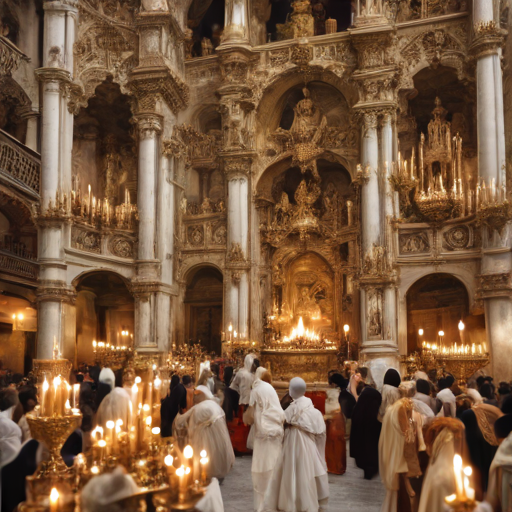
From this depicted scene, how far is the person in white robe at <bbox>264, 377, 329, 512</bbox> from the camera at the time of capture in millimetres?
7473

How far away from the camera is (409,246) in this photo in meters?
20.4

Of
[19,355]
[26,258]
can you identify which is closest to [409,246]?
[26,258]

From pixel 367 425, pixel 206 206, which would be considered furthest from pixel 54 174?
pixel 367 425

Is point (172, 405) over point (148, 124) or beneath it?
beneath

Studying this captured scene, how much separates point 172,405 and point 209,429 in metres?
1.90

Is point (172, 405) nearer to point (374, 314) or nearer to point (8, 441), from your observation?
point (8, 441)

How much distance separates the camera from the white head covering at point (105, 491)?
2.59m

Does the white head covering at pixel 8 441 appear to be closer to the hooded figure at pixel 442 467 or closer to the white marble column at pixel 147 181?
the hooded figure at pixel 442 467

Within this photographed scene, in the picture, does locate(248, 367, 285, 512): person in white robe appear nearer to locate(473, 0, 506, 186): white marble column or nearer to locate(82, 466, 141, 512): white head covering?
locate(82, 466, 141, 512): white head covering

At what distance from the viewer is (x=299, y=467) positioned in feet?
24.7

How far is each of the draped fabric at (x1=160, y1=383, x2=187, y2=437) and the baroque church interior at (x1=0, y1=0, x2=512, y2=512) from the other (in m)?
7.07

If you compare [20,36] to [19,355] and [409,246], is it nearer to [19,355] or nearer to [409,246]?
[19,355]

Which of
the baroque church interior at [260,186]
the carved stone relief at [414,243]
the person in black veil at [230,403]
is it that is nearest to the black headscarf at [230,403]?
the person in black veil at [230,403]

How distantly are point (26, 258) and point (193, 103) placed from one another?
9.06 metres
